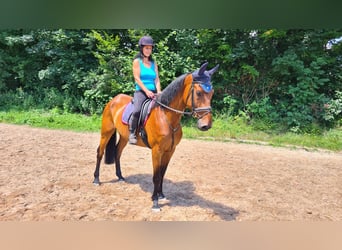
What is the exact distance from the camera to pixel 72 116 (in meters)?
8.63

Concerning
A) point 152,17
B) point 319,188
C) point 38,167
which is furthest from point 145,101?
point 319,188

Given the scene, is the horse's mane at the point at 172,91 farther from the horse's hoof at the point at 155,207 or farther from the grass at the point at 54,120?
the grass at the point at 54,120

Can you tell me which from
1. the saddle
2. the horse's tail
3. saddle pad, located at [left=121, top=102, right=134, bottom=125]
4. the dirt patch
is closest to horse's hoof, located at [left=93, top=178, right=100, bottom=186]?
the dirt patch

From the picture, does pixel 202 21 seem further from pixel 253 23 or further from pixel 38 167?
pixel 38 167

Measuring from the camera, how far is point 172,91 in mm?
2984

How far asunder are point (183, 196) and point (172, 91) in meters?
1.41

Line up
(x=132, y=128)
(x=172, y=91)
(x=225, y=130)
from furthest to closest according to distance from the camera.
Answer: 1. (x=225, y=130)
2. (x=132, y=128)
3. (x=172, y=91)

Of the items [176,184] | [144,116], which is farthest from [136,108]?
[176,184]

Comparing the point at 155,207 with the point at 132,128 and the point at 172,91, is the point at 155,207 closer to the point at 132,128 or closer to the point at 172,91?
the point at 132,128

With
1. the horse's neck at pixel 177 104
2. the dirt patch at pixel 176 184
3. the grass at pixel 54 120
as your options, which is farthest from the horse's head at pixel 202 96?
the grass at pixel 54 120

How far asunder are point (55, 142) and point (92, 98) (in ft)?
9.84

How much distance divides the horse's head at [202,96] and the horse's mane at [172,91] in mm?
184

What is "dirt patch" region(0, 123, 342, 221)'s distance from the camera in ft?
10.3

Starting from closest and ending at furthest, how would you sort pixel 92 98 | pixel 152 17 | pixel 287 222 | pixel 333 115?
pixel 287 222 → pixel 152 17 → pixel 333 115 → pixel 92 98
